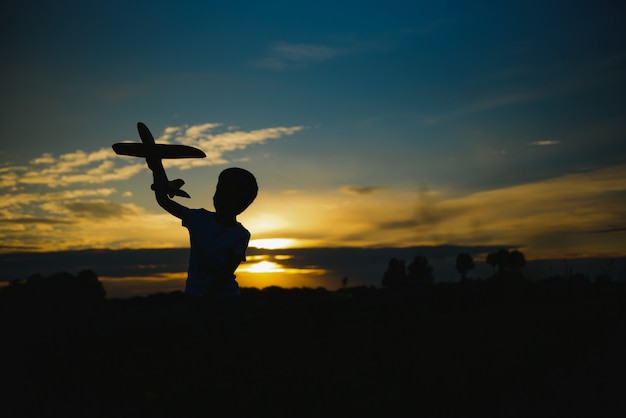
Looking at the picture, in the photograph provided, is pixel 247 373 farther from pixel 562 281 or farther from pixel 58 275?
pixel 58 275

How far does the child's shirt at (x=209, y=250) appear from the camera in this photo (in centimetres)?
479

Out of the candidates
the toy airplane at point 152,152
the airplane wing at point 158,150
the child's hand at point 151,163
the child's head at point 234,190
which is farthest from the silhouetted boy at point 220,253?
the airplane wing at point 158,150

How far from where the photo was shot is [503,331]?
23.3 feet

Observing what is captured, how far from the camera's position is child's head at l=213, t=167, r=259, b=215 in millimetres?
4852

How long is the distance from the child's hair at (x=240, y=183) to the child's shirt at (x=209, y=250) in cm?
29

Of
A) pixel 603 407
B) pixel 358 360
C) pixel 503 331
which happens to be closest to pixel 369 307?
pixel 503 331

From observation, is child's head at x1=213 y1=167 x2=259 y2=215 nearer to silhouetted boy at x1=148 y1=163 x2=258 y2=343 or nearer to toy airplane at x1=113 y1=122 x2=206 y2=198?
silhouetted boy at x1=148 y1=163 x2=258 y2=343

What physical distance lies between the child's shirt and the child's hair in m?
0.29

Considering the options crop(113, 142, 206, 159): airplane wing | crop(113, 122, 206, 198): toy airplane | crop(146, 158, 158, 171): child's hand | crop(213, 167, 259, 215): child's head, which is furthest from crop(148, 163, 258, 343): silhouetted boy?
crop(113, 142, 206, 159): airplane wing

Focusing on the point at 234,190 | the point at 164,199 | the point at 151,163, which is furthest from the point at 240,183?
the point at 151,163

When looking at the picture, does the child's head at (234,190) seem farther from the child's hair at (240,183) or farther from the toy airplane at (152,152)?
the toy airplane at (152,152)

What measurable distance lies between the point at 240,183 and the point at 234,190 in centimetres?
8

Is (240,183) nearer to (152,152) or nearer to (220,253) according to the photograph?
(220,253)

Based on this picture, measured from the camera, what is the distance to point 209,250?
15.7 feet
